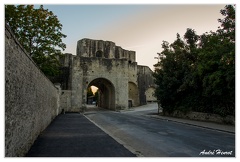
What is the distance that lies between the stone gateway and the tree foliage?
422 inches

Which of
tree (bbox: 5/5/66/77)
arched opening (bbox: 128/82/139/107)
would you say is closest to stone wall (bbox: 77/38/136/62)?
arched opening (bbox: 128/82/139/107)

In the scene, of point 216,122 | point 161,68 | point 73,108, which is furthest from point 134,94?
point 216,122

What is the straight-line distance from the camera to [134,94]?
3806cm

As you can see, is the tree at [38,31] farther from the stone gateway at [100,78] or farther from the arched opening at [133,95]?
the arched opening at [133,95]

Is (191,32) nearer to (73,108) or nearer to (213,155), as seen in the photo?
(213,155)

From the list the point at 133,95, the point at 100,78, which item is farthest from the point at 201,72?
the point at 133,95

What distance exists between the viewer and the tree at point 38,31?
1866 centimetres

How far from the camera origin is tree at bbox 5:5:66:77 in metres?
18.7

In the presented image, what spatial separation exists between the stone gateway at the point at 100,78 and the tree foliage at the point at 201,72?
1071 cm

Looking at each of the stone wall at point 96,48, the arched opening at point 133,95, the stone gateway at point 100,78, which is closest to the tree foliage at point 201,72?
the stone gateway at point 100,78

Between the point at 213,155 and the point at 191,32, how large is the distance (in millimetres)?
15538

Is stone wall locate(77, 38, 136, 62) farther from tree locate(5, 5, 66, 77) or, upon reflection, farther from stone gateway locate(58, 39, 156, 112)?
tree locate(5, 5, 66, 77)

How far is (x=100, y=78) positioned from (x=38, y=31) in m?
13.0

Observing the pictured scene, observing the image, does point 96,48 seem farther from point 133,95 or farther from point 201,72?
point 201,72
